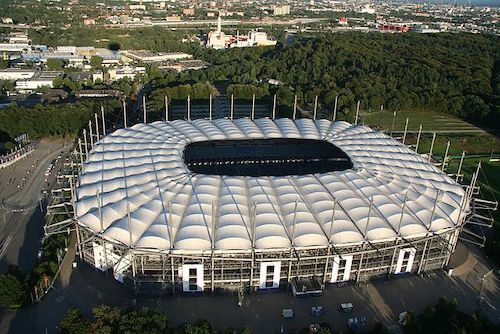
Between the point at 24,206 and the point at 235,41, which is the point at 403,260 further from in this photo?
the point at 235,41

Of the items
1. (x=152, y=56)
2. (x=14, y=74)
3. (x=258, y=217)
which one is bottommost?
(x=14, y=74)

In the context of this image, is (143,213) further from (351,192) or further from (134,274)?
(351,192)

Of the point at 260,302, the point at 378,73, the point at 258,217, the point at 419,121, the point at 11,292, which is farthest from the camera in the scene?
the point at 378,73

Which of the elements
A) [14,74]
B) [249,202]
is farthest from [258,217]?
[14,74]

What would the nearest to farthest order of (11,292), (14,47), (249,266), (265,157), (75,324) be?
1. (75,324)
2. (11,292)
3. (249,266)
4. (265,157)
5. (14,47)

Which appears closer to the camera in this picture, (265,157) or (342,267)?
(342,267)

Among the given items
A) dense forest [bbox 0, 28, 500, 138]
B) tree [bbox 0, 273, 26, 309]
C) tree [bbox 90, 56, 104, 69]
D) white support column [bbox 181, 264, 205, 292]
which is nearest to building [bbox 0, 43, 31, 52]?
tree [bbox 90, 56, 104, 69]
